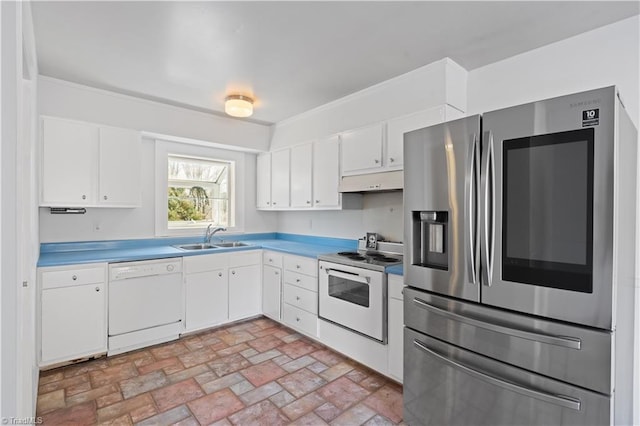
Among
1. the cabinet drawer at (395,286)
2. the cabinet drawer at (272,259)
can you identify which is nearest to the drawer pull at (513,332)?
the cabinet drawer at (395,286)

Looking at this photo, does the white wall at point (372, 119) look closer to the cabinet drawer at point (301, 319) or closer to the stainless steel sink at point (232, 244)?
the stainless steel sink at point (232, 244)

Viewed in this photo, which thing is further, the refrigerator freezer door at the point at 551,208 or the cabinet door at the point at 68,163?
the cabinet door at the point at 68,163

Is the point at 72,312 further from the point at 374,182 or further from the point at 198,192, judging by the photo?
the point at 374,182

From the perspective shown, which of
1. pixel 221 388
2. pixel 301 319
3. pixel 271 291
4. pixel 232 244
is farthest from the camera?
pixel 232 244

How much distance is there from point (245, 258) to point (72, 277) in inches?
66.0

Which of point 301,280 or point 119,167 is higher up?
point 119,167

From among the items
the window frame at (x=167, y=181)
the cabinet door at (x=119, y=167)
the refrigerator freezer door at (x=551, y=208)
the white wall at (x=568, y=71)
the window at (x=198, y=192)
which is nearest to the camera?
the refrigerator freezer door at (x=551, y=208)

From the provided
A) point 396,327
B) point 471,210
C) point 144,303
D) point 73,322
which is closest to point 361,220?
point 396,327

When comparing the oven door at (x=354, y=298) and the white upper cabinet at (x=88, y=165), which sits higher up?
the white upper cabinet at (x=88, y=165)

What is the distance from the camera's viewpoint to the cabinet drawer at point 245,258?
12.5 feet

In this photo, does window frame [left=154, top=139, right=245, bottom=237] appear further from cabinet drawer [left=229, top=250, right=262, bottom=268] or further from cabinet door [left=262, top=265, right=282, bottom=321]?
cabinet door [left=262, top=265, right=282, bottom=321]

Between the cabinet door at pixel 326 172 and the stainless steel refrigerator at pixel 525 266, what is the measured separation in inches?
60.3

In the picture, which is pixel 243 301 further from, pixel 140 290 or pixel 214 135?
pixel 214 135

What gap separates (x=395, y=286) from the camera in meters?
2.53
